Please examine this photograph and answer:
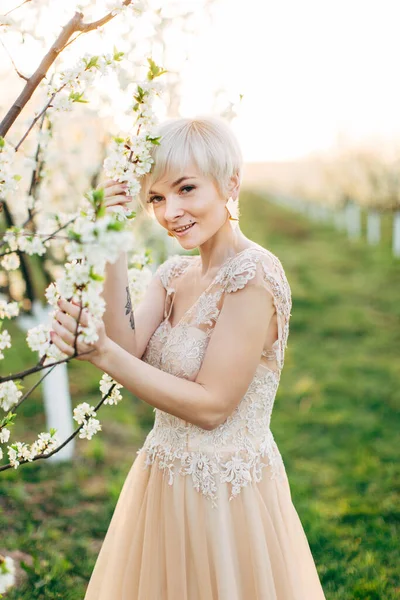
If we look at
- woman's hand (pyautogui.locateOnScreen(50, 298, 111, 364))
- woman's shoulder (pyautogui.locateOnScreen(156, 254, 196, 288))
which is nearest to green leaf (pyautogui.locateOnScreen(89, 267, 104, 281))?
woman's hand (pyautogui.locateOnScreen(50, 298, 111, 364))

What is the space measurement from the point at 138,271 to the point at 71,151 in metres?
4.10

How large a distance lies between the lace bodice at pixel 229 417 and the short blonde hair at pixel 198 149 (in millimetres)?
312

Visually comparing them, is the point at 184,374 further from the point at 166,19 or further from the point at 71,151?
the point at 71,151

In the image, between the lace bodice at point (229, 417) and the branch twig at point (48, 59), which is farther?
the lace bodice at point (229, 417)

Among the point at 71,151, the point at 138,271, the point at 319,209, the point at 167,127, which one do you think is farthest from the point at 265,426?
the point at 319,209

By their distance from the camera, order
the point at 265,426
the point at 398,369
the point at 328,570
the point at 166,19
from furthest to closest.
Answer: the point at 398,369, the point at 328,570, the point at 166,19, the point at 265,426

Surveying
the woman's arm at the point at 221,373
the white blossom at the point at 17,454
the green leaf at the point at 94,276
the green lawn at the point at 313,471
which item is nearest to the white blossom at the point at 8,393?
the white blossom at the point at 17,454

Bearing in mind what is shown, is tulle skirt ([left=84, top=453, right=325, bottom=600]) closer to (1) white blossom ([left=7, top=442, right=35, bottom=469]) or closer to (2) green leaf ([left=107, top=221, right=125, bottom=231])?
(1) white blossom ([left=7, top=442, right=35, bottom=469])

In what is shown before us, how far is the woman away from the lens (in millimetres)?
2092

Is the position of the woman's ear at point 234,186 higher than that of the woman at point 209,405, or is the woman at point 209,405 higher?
the woman's ear at point 234,186

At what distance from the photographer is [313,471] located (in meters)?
5.46

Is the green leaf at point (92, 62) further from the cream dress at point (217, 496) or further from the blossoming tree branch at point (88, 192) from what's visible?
the cream dress at point (217, 496)

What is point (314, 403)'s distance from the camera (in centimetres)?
709

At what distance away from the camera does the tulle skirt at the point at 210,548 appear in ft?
7.24
